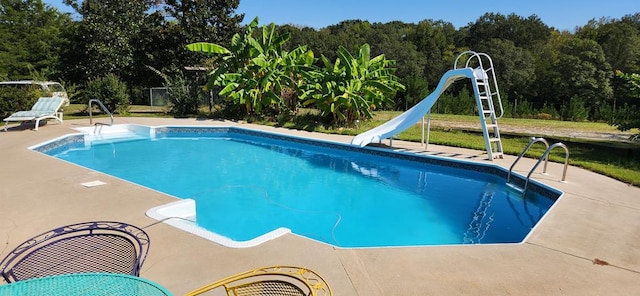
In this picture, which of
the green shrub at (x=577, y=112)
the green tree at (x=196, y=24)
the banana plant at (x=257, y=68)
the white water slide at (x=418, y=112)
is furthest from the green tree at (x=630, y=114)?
the green tree at (x=196, y=24)

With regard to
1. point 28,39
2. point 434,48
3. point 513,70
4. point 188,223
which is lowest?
point 188,223

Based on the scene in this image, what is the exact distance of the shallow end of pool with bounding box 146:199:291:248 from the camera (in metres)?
3.98

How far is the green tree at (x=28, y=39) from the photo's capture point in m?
23.9

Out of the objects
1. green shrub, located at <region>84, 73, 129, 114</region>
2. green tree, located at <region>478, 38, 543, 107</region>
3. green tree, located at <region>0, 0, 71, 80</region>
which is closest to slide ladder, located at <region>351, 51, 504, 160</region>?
green shrub, located at <region>84, 73, 129, 114</region>

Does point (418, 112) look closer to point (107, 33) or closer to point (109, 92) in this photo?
point (109, 92)

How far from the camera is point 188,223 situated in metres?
4.89

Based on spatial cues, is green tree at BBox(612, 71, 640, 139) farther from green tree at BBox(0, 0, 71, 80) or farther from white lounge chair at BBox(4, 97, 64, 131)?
green tree at BBox(0, 0, 71, 80)

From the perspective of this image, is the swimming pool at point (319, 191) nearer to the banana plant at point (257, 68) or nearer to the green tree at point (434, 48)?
the banana plant at point (257, 68)

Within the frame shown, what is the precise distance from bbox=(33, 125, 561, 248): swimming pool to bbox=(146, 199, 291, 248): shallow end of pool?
1 centimetres

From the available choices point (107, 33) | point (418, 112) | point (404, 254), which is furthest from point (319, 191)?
point (107, 33)

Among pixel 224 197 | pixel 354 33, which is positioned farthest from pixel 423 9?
pixel 224 197

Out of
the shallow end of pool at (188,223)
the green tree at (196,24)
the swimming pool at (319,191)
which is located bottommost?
the swimming pool at (319,191)

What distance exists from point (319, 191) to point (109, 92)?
12541 millimetres

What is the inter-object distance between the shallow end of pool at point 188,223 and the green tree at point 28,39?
A: 23386 millimetres
